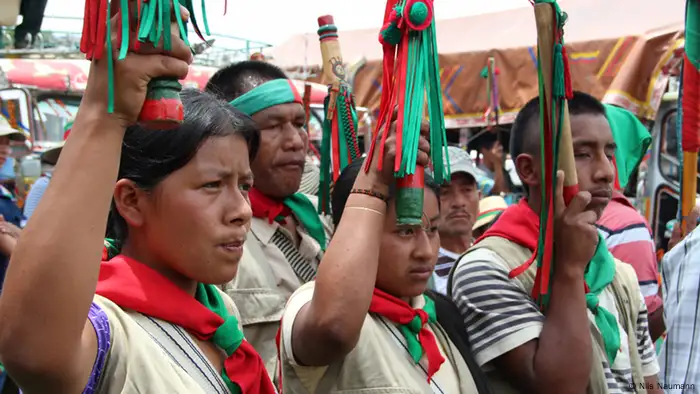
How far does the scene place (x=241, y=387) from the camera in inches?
65.1

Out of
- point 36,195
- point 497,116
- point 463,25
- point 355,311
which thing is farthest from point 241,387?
point 463,25

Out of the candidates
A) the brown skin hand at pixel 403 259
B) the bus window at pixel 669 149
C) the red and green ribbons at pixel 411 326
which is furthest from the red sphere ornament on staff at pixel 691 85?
the bus window at pixel 669 149

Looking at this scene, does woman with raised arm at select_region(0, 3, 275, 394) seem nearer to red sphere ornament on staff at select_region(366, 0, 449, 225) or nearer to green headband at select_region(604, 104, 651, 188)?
red sphere ornament on staff at select_region(366, 0, 449, 225)

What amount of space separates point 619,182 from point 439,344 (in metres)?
1.47

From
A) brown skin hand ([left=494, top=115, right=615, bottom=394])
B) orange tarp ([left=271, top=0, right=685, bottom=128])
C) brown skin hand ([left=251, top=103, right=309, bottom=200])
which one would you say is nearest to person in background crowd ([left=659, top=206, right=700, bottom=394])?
brown skin hand ([left=494, top=115, right=615, bottom=394])

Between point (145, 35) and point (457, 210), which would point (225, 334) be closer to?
point (145, 35)

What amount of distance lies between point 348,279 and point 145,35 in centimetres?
78

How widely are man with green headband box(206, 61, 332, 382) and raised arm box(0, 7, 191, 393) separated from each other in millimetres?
1453

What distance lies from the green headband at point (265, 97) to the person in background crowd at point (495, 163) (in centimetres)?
448

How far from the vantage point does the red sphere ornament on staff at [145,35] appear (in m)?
1.10

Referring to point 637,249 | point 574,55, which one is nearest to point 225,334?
point 637,249

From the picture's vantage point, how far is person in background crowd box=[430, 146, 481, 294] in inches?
161

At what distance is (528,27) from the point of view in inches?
332

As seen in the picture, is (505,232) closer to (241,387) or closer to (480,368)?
(480,368)
